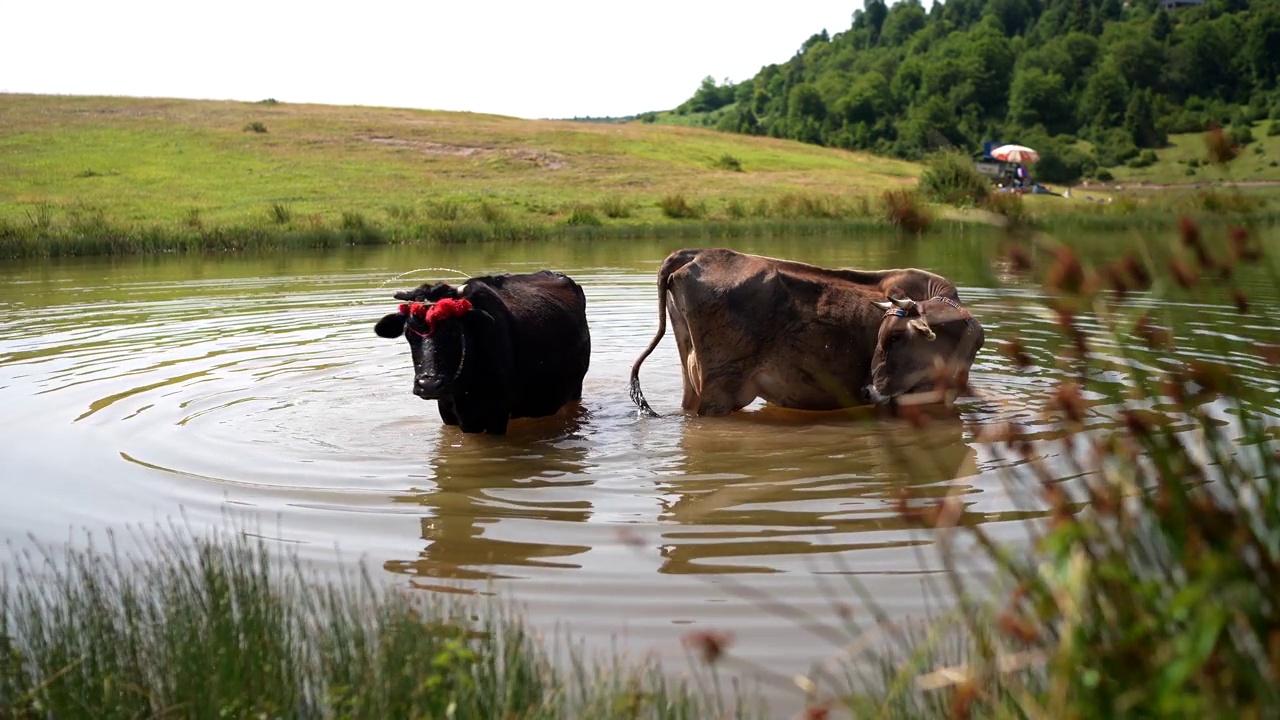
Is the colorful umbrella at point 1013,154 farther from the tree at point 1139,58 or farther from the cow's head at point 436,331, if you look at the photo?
the tree at point 1139,58

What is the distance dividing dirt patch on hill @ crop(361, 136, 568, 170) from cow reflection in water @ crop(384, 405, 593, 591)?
58234 millimetres

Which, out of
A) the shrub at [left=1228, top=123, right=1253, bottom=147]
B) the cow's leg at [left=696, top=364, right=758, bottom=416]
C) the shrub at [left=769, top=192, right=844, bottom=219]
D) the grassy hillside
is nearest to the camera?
the cow's leg at [left=696, top=364, right=758, bottom=416]

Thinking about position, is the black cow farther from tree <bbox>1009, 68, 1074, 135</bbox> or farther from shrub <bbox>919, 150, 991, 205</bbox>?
tree <bbox>1009, 68, 1074, 135</bbox>

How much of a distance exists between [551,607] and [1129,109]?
101 metres

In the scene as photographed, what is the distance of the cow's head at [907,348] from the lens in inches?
427

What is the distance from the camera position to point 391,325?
34.7 feet

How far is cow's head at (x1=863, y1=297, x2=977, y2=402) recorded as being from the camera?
10.9 meters

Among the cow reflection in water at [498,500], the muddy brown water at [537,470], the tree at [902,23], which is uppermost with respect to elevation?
the tree at [902,23]

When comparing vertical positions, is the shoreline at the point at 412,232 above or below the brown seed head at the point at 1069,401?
below

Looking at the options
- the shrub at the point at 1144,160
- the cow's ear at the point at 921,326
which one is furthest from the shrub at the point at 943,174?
the shrub at the point at 1144,160

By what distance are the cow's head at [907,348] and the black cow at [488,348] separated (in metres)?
2.89

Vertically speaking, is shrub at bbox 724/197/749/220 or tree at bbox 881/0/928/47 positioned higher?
tree at bbox 881/0/928/47

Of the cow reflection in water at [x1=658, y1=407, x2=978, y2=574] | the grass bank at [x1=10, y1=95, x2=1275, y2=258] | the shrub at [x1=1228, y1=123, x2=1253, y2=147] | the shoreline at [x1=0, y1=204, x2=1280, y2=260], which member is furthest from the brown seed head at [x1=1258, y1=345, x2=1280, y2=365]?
the shrub at [x1=1228, y1=123, x2=1253, y2=147]

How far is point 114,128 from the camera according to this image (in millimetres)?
72188
